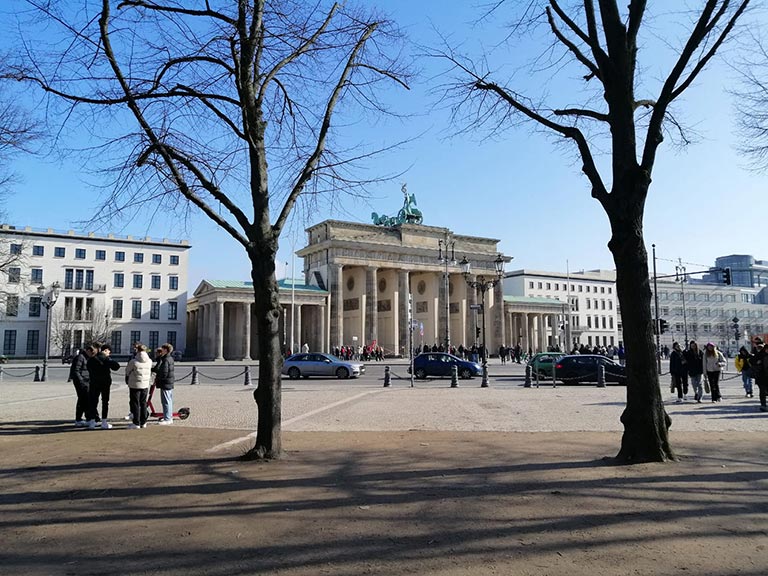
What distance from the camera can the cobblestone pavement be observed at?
12.2 metres

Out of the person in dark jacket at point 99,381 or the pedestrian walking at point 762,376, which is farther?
the pedestrian walking at point 762,376

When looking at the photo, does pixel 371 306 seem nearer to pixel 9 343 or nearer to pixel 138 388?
pixel 9 343

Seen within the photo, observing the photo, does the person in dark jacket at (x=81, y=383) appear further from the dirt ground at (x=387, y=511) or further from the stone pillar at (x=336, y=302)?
the stone pillar at (x=336, y=302)

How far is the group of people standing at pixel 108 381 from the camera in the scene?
464 inches

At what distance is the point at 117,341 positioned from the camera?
68.2 m

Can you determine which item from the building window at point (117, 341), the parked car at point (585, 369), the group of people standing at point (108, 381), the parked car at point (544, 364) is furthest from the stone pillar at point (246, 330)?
the group of people standing at point (108, 381)

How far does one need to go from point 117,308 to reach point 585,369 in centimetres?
6055

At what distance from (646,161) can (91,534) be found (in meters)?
8.35

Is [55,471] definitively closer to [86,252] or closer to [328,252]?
[328,252]

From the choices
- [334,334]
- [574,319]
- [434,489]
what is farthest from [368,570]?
[574,319]

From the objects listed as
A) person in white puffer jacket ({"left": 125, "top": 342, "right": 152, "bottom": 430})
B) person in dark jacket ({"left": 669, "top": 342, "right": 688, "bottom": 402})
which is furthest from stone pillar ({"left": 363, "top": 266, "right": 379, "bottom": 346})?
person in white puffer jacket ({"left": 125, "top": 342, "right": 152, "bottom": 430})

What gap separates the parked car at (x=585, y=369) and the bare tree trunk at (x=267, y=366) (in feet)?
64.9

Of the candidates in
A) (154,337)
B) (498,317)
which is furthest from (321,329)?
(498,317)

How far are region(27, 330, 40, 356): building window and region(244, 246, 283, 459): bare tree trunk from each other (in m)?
68.8
